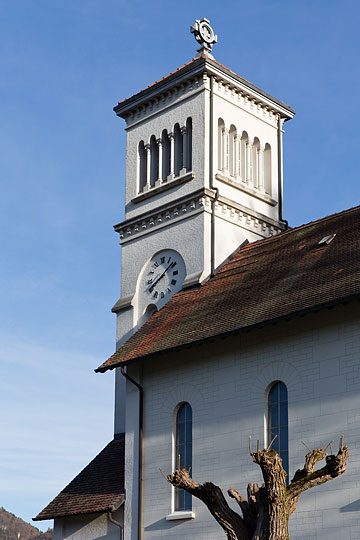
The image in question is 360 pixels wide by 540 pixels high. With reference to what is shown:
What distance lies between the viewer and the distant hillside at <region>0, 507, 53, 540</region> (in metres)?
131

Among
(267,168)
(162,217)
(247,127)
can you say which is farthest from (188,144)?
(267,168)

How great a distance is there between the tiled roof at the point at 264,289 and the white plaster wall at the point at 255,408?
24.0 inches

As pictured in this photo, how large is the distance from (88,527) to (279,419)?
8157 millimetres

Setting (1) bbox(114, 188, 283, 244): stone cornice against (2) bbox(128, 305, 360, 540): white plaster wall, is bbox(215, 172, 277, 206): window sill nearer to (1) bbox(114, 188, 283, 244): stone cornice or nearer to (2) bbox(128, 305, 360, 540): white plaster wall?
(1) bbox(114, 188, 283, 244): stone cornice

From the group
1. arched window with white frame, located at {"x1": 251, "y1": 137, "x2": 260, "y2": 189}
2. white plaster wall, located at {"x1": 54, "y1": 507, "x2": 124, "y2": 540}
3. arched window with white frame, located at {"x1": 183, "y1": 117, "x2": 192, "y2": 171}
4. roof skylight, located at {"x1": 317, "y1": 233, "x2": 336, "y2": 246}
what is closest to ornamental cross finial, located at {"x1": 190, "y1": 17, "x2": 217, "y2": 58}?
arched window with white frame, located at {"x1": 183, "y1": 117, "x2": 192, "y2": 171}

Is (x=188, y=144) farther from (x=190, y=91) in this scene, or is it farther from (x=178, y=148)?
(x=190, y=91)

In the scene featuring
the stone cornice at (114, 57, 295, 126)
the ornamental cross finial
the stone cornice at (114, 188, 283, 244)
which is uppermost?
the ornamental cross finial

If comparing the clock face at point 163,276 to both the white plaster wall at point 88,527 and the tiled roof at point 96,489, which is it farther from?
the white plaster wall at point 88,527

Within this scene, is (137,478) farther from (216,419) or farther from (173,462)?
(216,419)

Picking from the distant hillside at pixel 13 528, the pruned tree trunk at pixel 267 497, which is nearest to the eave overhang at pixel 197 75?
the pruned tree trunk at pixel 267 497

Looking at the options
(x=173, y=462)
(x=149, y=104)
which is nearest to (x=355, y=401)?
(x=173, y=462)

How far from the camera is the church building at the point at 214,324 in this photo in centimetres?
2486

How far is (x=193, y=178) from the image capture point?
35.0m

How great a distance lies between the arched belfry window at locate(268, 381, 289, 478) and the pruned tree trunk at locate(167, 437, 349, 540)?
7467 millimetres
